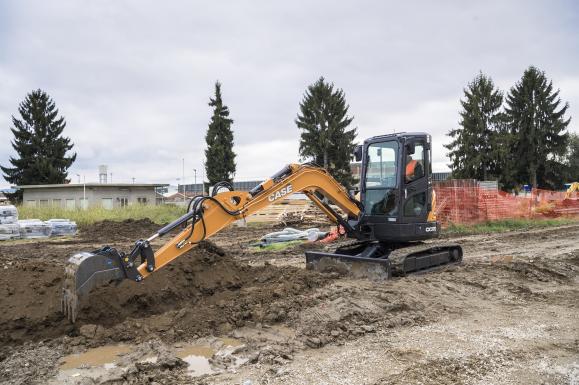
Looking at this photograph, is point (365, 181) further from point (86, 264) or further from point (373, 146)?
point (86, 264)

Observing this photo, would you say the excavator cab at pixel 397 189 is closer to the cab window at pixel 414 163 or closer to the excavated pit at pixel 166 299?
the cab window at pixel 414 163

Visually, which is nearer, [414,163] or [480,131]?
[414,163]

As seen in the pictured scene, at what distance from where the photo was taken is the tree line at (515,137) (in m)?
43.0

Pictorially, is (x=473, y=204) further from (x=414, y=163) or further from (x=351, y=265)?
(x=351, y=265)

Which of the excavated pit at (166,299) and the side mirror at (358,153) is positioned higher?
the side mirror at (358,153)

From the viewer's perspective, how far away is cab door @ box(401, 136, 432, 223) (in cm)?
880


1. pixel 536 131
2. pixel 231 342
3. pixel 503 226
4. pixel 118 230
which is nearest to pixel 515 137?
pixel 536 131

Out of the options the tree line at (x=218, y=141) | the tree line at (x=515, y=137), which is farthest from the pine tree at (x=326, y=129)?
the tree line at (x=515, y=137)

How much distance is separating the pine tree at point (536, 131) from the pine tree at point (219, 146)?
2551 cm

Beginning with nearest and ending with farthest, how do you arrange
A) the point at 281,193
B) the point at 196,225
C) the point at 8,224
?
the point at 196,225
the point at 281,193
the point at 8,224

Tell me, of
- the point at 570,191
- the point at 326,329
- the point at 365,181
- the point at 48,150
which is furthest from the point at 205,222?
the point at 48,150

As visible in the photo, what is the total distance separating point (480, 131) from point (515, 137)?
9.84 ft

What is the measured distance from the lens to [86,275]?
5.83 meters

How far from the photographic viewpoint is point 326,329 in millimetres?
5867
